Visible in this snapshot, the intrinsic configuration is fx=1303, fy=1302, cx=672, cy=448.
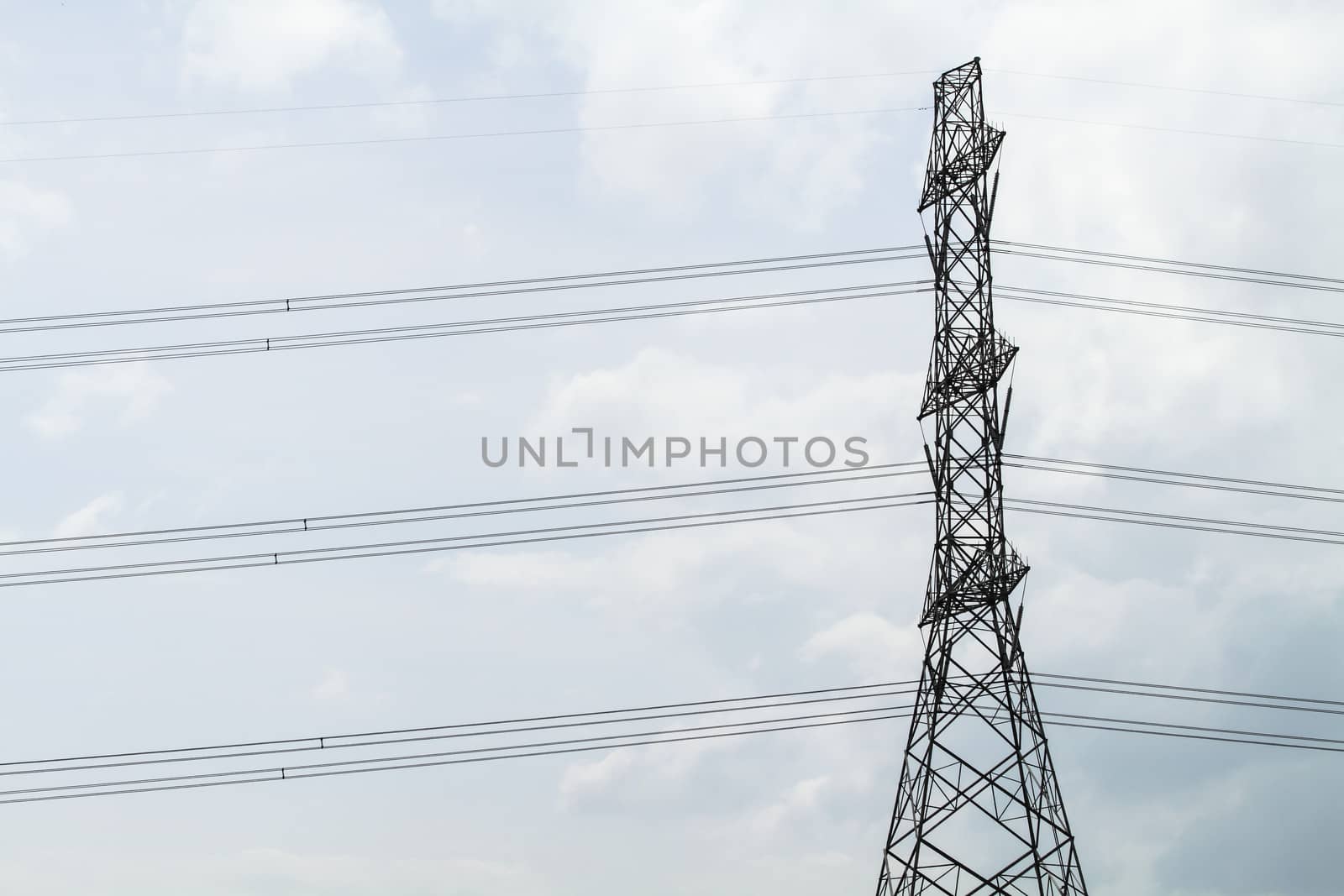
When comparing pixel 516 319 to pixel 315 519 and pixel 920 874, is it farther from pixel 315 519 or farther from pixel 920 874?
pixel 920 874

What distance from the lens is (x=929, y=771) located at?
117ft

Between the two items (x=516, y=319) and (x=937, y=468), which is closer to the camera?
(x=937, y=468)

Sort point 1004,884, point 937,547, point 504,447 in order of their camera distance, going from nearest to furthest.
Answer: point 1004,884, point 937,547, point 504,447

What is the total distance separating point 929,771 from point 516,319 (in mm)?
17962

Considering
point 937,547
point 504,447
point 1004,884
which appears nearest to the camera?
point 1004,884

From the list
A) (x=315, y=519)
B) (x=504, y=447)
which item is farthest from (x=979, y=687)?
(x=315, y=519)

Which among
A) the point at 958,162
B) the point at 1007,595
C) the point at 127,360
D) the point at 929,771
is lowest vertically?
the point at 929,771

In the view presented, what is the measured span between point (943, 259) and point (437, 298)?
1559 centimetres

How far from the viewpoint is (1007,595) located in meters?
36.2

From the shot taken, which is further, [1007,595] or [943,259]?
[943,259]

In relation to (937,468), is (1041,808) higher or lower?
lower

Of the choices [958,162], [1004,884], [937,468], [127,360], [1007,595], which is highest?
[958,162]

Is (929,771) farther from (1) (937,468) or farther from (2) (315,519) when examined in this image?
(2) (315,519)

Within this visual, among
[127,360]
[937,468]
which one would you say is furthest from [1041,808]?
[127,360]
